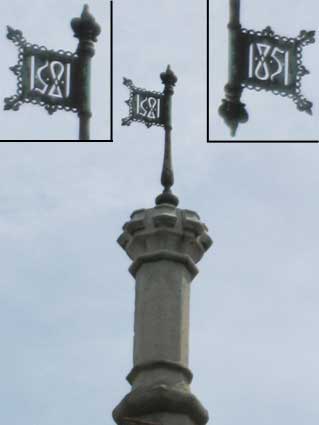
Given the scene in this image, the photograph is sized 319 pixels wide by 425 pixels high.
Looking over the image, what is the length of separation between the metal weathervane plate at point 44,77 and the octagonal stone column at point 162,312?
1812 mm

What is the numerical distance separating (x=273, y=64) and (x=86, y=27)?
6.77 feet

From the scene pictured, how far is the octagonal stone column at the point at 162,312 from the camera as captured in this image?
591 inches

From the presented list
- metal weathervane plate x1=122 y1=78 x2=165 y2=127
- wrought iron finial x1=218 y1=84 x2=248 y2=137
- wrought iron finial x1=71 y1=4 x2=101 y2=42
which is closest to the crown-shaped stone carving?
metal weathervane plate x1=122 y1=78 x2=165 y2=127

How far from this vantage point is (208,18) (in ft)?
50.4

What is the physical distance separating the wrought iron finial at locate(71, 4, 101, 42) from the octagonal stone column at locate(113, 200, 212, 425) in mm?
2172

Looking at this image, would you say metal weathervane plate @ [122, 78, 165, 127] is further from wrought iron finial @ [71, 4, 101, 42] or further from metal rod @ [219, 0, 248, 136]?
metal rod @ [219, 0, 248, 136]

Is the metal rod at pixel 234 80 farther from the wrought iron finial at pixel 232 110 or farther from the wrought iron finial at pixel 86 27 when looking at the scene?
the wrought iron finial at pixel 86 27

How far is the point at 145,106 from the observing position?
55.1 feet

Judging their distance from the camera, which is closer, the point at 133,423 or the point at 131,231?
the point at 133,423

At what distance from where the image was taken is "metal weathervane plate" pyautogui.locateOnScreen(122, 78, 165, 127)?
16.6 m

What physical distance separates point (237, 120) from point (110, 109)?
1.63 meters

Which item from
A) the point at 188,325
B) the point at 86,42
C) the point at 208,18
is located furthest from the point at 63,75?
the point at 188,325

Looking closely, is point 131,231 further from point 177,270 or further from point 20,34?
point 20,34

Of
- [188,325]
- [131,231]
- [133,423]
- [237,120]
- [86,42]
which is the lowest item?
[133,423]
